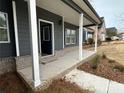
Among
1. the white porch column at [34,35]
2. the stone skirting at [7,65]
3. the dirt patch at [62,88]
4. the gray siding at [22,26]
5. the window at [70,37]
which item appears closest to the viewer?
the white porch column at [34,35]

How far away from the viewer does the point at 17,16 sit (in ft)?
17.5

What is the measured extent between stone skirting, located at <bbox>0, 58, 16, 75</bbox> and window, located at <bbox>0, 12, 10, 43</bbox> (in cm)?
83

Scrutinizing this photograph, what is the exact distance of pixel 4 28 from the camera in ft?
16.7

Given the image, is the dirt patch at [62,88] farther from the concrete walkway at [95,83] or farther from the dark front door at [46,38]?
the dark front door at [46,38]

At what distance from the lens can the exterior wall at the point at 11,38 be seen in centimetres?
492

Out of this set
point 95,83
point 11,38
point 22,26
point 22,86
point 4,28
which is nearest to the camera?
point 22,86

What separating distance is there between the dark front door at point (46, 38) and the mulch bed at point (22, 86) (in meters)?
3.58

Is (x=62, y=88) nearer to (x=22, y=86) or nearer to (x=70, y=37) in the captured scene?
(x=22, y=86)

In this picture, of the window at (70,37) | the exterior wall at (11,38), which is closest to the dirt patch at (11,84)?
the exterior wall at (11,38)

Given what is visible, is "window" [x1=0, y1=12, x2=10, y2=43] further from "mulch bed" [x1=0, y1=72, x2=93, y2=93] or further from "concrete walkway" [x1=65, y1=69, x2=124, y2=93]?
"concrete walkway" [x1=65, y1=69, x2=124, y2=93]

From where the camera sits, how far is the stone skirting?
15.9ft

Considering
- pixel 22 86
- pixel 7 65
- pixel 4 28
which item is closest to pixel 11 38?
pixel 4 28

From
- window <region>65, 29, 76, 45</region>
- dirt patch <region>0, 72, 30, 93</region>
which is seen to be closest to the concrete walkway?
dirt patch <region>0, 72, 30, 93</region>

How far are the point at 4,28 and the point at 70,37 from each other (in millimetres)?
7878
